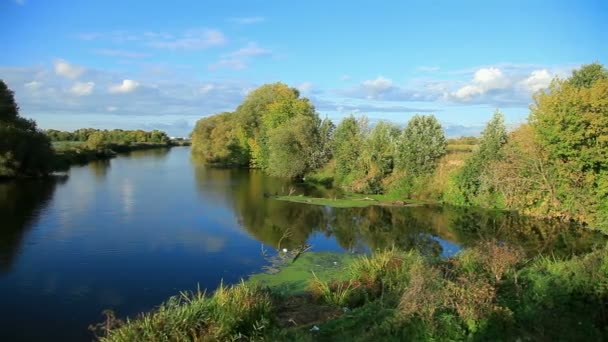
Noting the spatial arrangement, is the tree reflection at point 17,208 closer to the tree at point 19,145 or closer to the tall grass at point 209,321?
the tree at point 19,145

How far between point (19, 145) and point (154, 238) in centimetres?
2690

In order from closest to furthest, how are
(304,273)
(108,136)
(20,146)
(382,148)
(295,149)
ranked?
(304,273)
(382,148)
(20,146)
(295,149)
(108,136)

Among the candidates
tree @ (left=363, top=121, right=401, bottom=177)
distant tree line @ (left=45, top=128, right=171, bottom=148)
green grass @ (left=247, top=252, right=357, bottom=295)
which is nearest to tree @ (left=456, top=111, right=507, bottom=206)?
tree @ (left=363, top=121, right=401, bottom=177)

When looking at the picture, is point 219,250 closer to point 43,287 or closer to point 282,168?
point 43,287

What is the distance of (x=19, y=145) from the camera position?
41.4m

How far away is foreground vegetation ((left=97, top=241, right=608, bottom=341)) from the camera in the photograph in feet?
28.8

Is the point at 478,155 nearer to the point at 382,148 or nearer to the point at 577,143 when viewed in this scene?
the point at 577,143

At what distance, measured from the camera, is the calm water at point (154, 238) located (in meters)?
13.8

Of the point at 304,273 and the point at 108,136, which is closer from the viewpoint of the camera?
the point at 304,273

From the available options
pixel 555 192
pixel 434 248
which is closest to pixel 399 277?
pixel 434 248

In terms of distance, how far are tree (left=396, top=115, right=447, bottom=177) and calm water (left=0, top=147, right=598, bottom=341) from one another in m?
5.09

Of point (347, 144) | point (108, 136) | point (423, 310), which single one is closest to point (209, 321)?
point (423, 310)

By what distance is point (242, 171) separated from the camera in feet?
187

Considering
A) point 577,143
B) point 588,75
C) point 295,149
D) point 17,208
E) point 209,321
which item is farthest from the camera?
point 295,149
